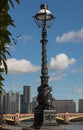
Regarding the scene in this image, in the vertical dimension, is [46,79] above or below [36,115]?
above

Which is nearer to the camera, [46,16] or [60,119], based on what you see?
[46,16]

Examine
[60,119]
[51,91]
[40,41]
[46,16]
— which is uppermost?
[46,16]

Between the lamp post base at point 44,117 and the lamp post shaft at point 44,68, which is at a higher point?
the lamp post shaft at point 44,68

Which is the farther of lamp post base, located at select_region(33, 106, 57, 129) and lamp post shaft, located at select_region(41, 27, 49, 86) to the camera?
lamp post shaft, located at select_region(41, 27, 49, 86)

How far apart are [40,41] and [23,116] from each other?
4597 inches

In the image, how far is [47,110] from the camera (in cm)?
4884

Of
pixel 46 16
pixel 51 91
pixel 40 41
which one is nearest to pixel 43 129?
pixel 51 91

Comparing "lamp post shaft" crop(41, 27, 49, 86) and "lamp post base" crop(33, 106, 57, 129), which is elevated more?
"lamp post shaft" crop(41, 27, 49, 86)

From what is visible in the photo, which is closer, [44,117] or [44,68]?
[44,117]

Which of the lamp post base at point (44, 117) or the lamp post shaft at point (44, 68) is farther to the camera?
the lamp post shaft at point (44, 68)

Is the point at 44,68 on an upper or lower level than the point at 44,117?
upper

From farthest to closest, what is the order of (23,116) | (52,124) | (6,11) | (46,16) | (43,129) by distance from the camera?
(23,116), (46,16), (52,124), (43,129), (6,11)

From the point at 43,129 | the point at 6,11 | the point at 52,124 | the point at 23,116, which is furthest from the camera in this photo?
the point at 23,116

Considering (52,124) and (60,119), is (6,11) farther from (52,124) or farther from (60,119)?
(60,119)
